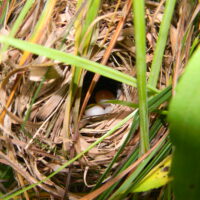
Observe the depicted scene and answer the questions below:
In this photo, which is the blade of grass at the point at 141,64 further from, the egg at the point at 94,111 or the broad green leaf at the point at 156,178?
the egg at the point at 94,111

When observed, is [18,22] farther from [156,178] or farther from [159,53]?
[156,178]

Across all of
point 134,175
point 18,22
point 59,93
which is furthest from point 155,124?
point 18,22

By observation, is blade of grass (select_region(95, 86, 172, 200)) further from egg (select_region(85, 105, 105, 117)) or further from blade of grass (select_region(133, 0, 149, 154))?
egg (select_region(85, 105, 105, 117))

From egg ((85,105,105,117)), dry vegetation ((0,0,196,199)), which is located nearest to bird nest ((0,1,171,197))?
dry vegetation ((0,0,196,199))

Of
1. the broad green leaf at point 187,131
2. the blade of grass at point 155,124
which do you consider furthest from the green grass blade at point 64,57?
the broad green leaf at point 187,131

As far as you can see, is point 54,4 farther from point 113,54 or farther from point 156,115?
point 156,115
